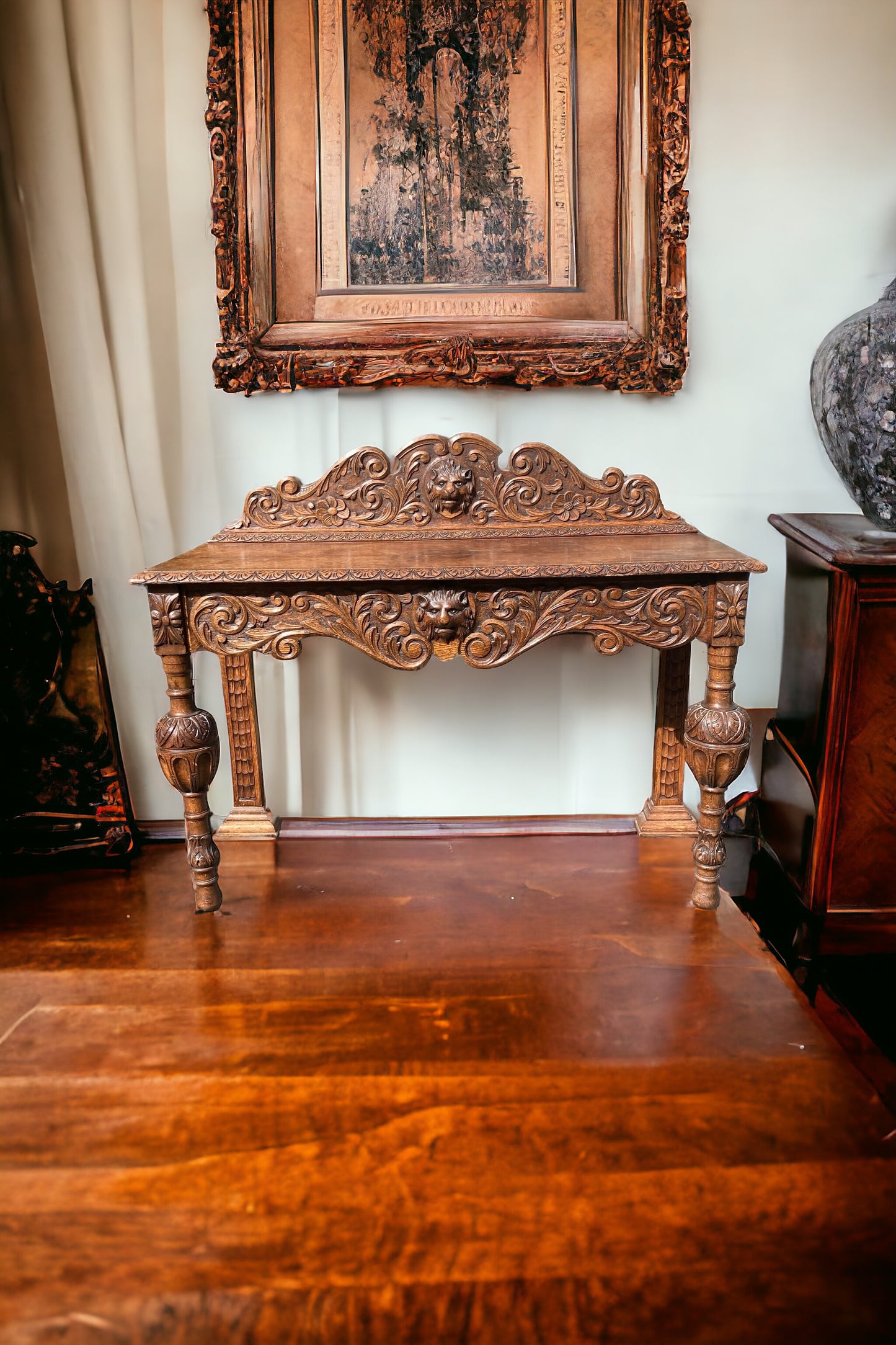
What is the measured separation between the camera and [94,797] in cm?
201

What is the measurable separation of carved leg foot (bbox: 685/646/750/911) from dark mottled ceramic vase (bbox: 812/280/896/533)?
491 mm

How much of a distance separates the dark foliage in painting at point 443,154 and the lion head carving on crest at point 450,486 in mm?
430

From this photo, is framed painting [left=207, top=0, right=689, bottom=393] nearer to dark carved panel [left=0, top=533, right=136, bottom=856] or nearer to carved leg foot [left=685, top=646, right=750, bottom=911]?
dark carved panel [left=0, top=533, right=136, bottom=856]

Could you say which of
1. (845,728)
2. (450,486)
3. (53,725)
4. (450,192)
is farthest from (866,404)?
(53,725)

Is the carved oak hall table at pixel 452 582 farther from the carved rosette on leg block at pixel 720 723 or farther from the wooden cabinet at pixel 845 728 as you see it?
the wooden cabinet at pixel 845 728

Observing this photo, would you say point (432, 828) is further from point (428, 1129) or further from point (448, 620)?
point (428, 1129)

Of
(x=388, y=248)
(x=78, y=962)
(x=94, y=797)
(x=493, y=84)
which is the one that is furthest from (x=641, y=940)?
(x=493, y=84)

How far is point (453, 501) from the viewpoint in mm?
1919

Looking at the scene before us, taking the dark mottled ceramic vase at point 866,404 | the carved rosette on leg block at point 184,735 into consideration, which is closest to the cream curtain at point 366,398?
the dark mottled ceramic vase at point 866,404

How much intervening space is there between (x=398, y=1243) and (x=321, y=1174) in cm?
16

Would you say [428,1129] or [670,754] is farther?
[670,754]

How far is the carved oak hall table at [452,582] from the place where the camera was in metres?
1.57

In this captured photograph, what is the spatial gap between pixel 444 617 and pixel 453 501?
46 centimetres

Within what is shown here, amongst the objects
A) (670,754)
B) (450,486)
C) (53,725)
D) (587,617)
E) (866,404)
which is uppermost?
(866,404)
